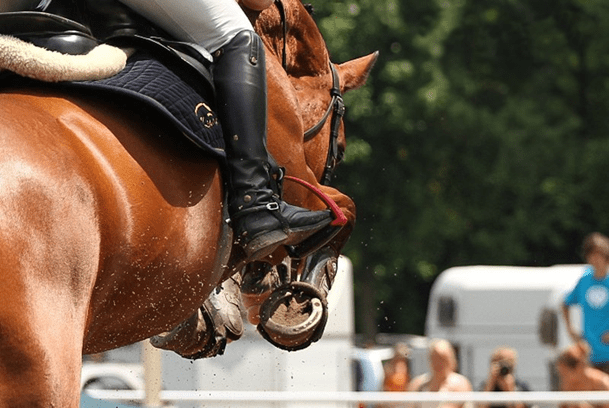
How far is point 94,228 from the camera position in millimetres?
2771

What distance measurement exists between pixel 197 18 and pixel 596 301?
6.18m

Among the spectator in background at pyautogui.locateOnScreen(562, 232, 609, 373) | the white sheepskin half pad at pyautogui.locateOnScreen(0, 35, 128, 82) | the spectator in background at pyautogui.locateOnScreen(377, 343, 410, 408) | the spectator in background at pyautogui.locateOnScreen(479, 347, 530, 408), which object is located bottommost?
the spectator in background at pyautogui.locateOnScreen(377, 343, 410, 408)

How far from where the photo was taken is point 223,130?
3447 mm

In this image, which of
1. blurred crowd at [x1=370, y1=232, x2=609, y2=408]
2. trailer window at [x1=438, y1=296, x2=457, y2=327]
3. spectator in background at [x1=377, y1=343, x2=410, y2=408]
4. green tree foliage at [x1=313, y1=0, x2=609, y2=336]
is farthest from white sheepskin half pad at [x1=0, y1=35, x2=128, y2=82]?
green tree foliage at [x1=313, y1=0, x2=609, y2=336]

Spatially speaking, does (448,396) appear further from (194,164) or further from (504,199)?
(504,199)

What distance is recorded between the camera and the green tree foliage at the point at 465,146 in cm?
2081

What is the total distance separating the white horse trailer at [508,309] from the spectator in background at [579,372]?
389 cm

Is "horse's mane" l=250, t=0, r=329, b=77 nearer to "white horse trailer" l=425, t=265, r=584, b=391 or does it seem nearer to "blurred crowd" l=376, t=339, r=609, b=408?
"blurred crowd" l=376, t=339, r=609, b=408

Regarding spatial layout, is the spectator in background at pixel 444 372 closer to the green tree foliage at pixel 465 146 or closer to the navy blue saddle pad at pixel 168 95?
the navy blue saddle pad at pixel 168 95

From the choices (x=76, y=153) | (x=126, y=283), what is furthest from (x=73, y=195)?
(x=126, y=283)

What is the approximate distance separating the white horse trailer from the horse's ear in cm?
825

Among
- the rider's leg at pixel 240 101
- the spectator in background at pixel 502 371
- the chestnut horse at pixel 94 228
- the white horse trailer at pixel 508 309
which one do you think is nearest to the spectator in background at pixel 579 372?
the spectator in background at pixel 502 371

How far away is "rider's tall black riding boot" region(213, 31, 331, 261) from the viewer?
3424 mm

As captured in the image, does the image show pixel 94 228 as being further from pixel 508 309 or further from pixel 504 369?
pixel 508 309
